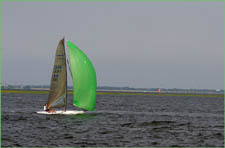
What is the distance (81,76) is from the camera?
2104 inches

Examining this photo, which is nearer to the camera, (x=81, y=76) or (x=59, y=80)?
(x=81, y=76)

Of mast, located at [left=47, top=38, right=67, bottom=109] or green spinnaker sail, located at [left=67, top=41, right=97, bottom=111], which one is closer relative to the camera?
mast, located at [left=47, top=38, right=67, bottom=109]

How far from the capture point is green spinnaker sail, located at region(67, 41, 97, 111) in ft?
174

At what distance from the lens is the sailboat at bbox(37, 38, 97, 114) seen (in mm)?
53062

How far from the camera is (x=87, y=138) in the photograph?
120 ft

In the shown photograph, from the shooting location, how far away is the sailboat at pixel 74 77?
5306cm

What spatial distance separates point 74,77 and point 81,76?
88cm

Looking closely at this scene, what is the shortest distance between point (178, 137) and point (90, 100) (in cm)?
1860

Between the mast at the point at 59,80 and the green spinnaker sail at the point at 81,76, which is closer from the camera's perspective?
the mast at the point at 59,80

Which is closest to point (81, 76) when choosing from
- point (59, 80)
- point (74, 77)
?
point (74, 77)

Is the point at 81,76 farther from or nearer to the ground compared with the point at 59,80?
farther from the ground

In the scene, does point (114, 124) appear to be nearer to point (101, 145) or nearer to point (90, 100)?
point (90, 100)

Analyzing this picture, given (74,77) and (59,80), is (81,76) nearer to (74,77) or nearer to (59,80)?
(74,77)

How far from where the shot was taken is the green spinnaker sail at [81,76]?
53.2 m
